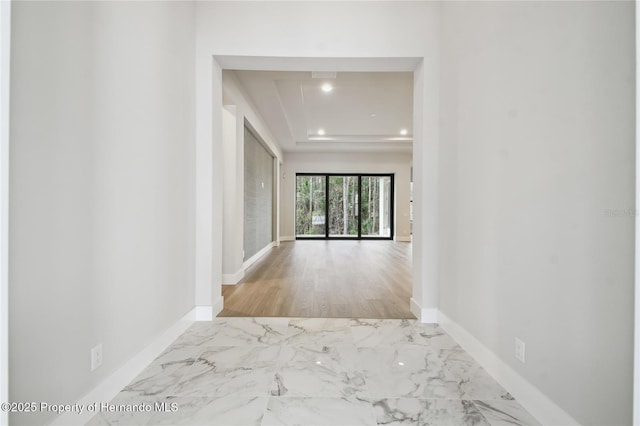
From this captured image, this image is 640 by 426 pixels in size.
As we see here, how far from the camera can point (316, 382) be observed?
1.71 metres

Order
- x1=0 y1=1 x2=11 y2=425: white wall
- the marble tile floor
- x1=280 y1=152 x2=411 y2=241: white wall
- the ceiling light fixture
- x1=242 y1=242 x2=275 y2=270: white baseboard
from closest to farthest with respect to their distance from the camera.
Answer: x1=0 y1=1 x2=11 y2=425: white wall → the marble tile floor → the ceiling light fixture → x1=242 y1=242 x2=275 y2=270: white baseboard → x1=280 y1=152 x2=411 y2=241: white wall

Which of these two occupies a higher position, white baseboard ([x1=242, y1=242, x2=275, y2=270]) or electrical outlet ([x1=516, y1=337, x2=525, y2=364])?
electrical outlet ([x1=516, y1=337, x2=525, y2=364])

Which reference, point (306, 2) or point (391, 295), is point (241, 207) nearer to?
point (391, 295)

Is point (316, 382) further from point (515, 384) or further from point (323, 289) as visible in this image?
point (323, 289)

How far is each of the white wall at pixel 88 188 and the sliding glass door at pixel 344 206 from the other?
764 centimetres

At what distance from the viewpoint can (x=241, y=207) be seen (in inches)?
174

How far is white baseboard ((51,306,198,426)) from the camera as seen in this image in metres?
1.33

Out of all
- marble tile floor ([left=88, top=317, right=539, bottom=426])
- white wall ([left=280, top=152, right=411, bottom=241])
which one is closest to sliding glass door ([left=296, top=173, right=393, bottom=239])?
white wall ([left=280, top=152, right=411, bottom=241])

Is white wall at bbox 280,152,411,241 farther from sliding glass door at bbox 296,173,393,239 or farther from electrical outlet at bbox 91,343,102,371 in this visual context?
electrical outlet at bbox 91,343,102,371

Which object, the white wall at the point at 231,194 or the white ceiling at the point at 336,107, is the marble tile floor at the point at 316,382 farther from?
the white ceiling at the point at 336,107

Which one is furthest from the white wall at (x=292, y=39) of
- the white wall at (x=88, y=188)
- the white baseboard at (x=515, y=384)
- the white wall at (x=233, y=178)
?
the white wall at (x=233, y=178)

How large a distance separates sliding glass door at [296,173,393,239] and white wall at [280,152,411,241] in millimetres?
217

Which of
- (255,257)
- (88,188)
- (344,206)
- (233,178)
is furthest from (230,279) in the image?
(344,206)

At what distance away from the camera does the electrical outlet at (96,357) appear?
1445 millimetres
